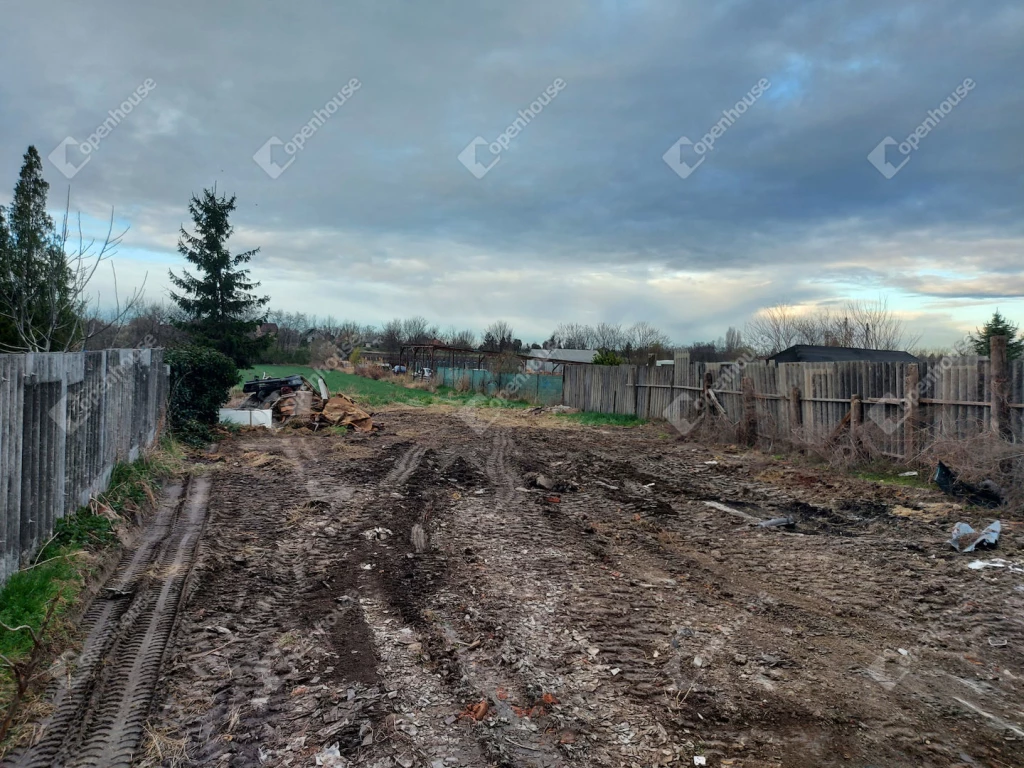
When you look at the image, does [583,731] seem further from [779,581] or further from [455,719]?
[779,581]

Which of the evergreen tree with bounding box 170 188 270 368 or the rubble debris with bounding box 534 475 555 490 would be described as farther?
the evergreen tree with bounding box 170 188 270 368

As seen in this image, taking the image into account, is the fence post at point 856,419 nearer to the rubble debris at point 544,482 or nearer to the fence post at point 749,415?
the fence post at point 749,415

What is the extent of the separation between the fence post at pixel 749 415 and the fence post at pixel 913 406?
4.09 metres

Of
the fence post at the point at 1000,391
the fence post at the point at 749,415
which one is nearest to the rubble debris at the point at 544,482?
the fence post at the point at 749,415

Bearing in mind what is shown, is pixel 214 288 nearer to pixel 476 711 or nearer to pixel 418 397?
pixel 418 397

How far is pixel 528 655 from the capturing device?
13.3ft

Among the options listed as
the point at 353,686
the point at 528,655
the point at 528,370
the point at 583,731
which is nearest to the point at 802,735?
the point at 583,731

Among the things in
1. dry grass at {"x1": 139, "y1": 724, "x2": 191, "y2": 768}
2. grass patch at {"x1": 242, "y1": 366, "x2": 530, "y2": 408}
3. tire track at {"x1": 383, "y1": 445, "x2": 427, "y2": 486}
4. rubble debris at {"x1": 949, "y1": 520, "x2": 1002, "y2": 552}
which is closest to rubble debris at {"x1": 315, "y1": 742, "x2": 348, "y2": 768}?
dry grass at {"x1": 139, "y1": 724, "x2": 191, "y2": 768}

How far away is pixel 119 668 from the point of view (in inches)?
146

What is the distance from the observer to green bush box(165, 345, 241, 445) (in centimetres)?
1398

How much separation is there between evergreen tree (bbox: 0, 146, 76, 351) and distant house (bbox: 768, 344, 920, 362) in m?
A: 16.8

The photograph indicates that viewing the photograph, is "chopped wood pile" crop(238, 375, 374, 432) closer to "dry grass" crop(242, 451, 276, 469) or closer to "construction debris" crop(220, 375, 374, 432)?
Answer: "construction debris" crop(220, 375, 374, 432)

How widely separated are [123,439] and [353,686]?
7.20 m

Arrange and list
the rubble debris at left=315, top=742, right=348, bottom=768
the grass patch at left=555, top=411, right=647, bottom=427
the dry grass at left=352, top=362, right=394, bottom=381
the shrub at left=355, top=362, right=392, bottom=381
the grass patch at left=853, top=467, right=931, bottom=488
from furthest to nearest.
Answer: the shrub at left=355, top=362, right=392, bottom=381 < the dry grass at left=352, top=362, right=394, bottom=381 < the grass patch at left=555, top=411, right=647, bottom=427 < the grass patch at left=853, top=467, right=931, bottom=488 < the rubble debris at left=315, top=742, right=348, bottom=768
